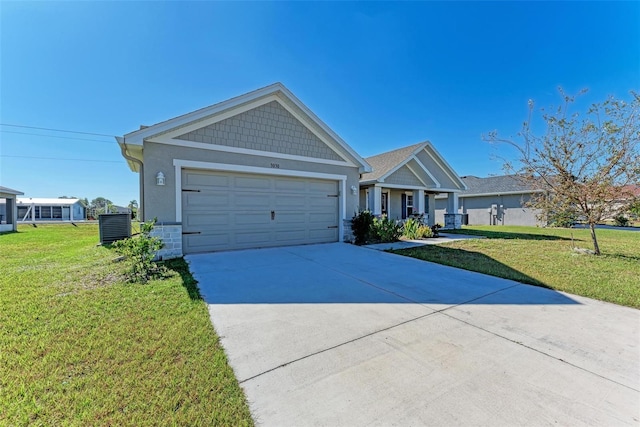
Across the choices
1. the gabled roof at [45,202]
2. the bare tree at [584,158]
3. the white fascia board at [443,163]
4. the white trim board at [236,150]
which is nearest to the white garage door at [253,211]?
the white trim board at [236,150]

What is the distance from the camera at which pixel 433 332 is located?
319cm

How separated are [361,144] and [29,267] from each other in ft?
57.9

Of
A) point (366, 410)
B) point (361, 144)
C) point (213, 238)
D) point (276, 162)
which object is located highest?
point (361, 144)

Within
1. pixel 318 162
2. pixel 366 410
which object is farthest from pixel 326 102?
pixel 366 410

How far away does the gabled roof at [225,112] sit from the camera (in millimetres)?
6802

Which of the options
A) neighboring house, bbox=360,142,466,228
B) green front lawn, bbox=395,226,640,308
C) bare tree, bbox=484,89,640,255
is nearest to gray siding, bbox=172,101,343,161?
green front lawn, bbox=395,226,640,308

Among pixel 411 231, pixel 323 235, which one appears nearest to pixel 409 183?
pixel 411 231

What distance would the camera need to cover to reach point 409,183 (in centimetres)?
1515

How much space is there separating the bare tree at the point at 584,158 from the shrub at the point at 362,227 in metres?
5.01

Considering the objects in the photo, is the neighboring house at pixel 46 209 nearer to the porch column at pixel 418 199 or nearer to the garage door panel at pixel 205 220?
the garage door panel at pixel 205 220

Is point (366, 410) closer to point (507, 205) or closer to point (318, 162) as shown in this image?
point (318, 162)

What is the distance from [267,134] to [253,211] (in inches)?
102

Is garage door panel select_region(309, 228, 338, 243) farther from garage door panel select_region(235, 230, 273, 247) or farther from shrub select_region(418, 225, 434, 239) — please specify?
shrub select_region(418, 225, 434, 239)

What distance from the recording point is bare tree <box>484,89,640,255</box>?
730 centimetres
